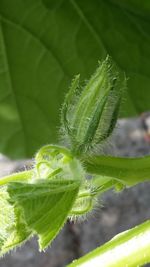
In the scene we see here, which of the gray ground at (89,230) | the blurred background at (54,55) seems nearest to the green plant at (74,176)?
the blurred background at (54,55)

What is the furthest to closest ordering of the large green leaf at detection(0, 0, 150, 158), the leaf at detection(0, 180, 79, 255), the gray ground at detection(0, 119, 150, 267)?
the gray ground at detection(0, 119, 150, 267) < the large green leaf at detection(0, 0, 150, 158) < the leaf at detection(0, 180, 79, 255)

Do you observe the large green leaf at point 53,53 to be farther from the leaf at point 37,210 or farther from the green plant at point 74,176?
the leaf at point 37,210

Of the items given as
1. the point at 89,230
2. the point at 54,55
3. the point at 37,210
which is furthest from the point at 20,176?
the point at 89,230

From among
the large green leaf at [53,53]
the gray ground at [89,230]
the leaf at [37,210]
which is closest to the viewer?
the leaf at [37,210]

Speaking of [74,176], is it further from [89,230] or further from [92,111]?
[89,230]

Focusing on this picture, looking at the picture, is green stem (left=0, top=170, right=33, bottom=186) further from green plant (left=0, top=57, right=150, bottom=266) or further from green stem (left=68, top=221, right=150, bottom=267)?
green stem (left=68, top=221, right=150, bottom=267)

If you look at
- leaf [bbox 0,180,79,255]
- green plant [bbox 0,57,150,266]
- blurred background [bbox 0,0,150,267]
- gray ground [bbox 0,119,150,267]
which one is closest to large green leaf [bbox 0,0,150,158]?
blurred background [bbox 0,0,150,267]
